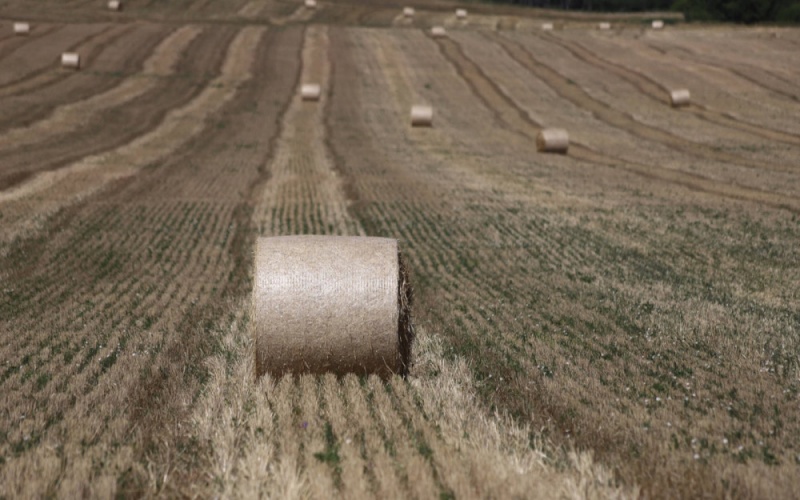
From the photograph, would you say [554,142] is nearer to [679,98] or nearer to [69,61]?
[679,98]

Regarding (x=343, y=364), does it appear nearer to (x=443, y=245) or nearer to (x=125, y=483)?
(x=125, y=483)

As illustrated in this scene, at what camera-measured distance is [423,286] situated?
13.0 metres

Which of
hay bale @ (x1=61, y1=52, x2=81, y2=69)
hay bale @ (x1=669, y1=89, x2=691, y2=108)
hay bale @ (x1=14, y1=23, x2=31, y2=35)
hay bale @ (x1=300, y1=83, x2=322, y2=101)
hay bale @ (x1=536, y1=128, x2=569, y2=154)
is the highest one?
hay bale @ (x1=14, y1=23, x2=31, y2=35)

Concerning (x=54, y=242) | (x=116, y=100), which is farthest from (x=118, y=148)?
(x=54, y=242)

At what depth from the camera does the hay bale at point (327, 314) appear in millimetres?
7883

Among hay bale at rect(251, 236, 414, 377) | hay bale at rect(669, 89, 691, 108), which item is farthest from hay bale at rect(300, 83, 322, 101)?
hay bale at rect(251, 236, 414, 377)

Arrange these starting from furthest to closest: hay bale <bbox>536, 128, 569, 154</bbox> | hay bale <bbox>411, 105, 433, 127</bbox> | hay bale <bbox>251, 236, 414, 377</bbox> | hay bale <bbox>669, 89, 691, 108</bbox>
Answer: hay bale <bbox>669, 89, 691, 108</bbox> < hay bale <bbox>411, 105, 433, 127</bbox> < hay bale <bbox>536, 128, 569, 154</bbox> < hay bale <bbox>251, 236, 414, 377</bbox>

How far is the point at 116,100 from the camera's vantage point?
38.2 meters

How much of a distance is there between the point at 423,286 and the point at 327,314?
520 centimetres

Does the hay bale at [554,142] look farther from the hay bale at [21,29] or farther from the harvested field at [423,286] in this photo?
the hay bale at [21,29]

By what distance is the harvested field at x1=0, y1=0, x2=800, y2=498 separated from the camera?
6234 millimetres

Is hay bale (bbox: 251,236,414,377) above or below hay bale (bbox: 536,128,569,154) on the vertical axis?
Answer: above

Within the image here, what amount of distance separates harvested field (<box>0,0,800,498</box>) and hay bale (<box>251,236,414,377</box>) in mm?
282

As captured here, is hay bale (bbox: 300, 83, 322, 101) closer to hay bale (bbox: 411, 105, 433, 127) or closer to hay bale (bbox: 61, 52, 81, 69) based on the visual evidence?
hay bale (bbox: 411, 105, 433, 127)
